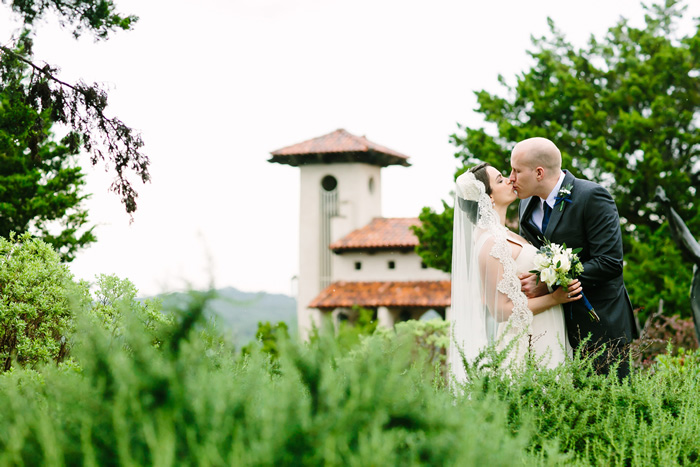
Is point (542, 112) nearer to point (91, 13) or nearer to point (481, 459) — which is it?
point (91, 13)

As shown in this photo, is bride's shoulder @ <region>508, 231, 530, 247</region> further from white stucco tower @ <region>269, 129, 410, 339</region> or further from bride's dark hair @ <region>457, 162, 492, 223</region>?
white stucco tower @ <region>269, 129, 410, 339</region>

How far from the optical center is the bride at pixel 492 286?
4.70m

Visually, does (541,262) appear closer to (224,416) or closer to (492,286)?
(492,286)

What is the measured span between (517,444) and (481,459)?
0.19 m

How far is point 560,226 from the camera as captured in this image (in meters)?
4.79

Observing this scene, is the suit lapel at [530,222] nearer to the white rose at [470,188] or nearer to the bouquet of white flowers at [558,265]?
the white rose at [470,188]

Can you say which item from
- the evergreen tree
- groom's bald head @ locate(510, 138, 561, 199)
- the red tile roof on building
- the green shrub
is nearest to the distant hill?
the green shrub

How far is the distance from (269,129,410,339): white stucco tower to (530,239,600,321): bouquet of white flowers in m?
32.5

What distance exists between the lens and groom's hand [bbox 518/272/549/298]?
15.6 ft

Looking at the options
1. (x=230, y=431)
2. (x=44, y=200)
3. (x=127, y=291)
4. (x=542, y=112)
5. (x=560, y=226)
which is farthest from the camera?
(x=542, y=112)

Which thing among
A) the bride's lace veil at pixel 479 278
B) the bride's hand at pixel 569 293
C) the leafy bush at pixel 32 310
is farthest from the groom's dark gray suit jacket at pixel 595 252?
the leafy bush at pixel 32 310

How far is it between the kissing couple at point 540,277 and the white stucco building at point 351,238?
94.4ft

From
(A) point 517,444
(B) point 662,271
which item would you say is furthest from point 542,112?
(A) point 517,444

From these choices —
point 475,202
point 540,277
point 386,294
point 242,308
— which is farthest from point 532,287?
point 386,294
